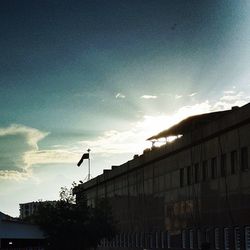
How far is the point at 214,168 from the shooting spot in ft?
128

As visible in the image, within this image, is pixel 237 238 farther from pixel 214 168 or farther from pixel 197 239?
pixel 197 239

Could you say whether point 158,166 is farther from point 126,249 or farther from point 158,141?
point 126,249

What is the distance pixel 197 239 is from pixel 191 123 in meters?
9.75

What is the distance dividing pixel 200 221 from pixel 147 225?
14541 millimetres

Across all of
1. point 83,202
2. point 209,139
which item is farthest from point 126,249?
point 209,139

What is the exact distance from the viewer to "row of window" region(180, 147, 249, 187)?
113ft

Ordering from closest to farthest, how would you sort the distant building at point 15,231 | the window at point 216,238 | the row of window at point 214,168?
1. the row of window at point 214,168
2. the window at point 216,238
3. the distant building at point 15,231

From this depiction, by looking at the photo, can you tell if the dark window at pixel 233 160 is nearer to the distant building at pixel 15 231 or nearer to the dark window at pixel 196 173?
the dark window at pixel 196 173

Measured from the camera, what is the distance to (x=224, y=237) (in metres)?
37.2

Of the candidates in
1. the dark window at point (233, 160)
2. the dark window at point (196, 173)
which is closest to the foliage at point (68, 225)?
A: the dark window at point (196, 173)

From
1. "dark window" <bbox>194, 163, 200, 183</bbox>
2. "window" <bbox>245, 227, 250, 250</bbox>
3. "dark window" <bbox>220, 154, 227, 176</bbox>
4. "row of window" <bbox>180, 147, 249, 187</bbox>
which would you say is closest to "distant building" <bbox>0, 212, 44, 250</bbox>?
"row of window" <bbox>180, 147, 249, 187</bbox>

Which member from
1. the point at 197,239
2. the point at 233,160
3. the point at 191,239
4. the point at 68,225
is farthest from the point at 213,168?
the point at 68,225

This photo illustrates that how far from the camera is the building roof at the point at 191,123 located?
4581 cm

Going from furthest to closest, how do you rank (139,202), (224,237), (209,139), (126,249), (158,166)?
(126,249) < (139,202) < (158,166) < (209,139) < (224,237)
